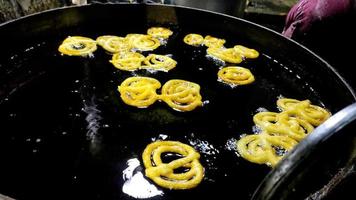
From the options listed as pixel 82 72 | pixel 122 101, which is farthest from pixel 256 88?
pixel 82 72

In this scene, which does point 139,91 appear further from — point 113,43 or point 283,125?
point 283,125

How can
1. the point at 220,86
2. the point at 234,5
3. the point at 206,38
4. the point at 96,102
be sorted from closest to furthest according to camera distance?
the point at 96,102
the point at 220,86
the point at 206,38
the point at 234,5

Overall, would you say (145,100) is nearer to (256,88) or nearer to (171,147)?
(171,147)

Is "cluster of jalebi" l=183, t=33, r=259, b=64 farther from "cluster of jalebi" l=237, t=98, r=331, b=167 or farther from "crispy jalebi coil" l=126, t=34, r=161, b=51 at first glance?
"cluster of jalebi" l=237, t=98, r=331, b=167

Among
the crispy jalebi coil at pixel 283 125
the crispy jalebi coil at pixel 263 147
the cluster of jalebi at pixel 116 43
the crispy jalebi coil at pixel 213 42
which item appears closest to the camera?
the crispy jalebi coil at pixel 263 147

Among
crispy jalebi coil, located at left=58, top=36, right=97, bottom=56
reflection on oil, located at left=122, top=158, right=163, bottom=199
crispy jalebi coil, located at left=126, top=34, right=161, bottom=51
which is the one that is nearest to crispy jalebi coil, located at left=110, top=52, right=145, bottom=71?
crispy jalebi coil, located at left=126, top=34, right=161, bottom=51

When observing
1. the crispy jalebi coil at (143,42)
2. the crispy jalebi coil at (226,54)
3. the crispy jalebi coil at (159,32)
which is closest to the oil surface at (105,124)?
the crispy jalebi coil at (226,54)

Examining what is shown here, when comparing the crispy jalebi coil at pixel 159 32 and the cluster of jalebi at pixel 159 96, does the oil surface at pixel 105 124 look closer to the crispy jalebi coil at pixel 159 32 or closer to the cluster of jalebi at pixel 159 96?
the cluster of jalebi at pixel 159 96
